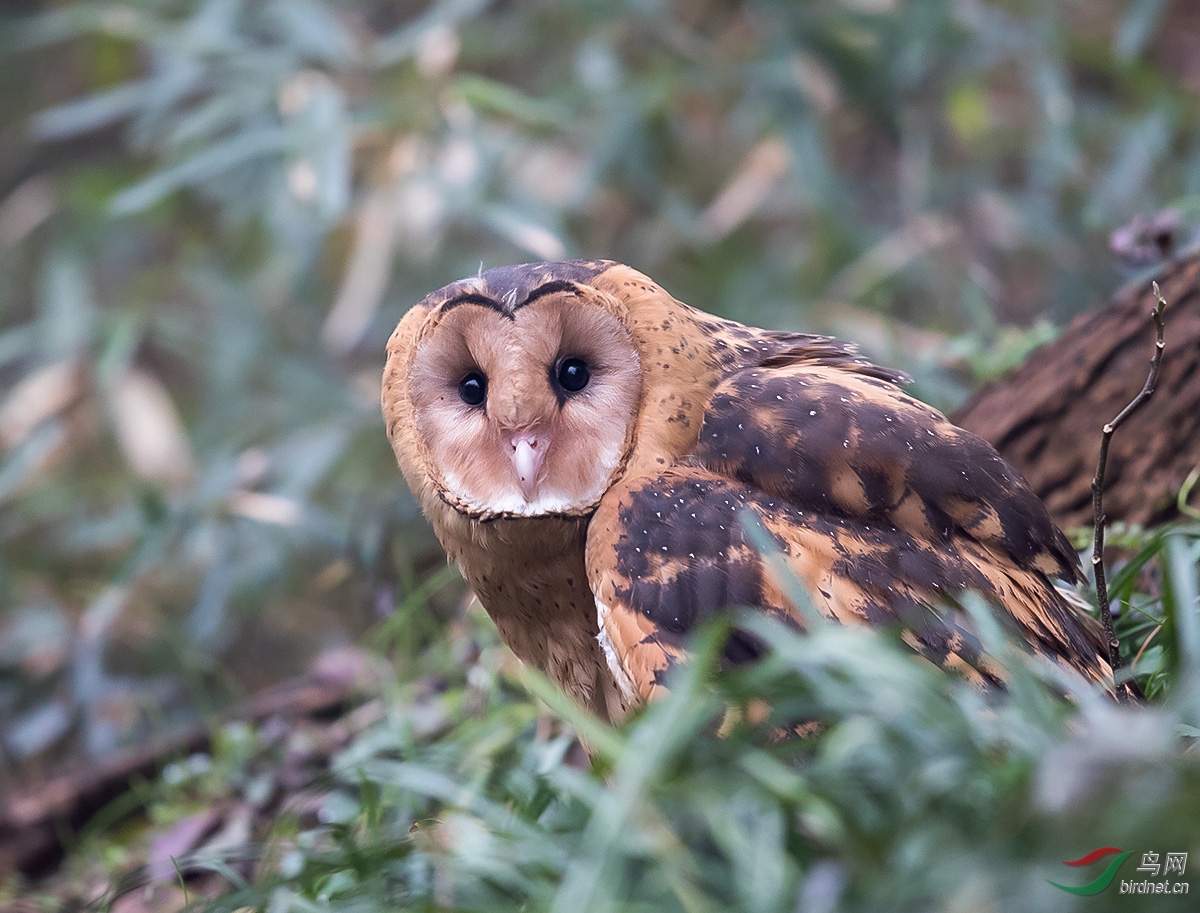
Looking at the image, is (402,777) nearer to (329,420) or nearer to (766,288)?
(329,420)

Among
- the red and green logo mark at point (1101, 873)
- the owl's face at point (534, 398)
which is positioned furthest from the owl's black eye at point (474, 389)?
the red and green logo mark at point (1101, 873)

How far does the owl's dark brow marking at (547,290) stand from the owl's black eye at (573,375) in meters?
0.11

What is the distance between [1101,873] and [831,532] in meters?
0.63

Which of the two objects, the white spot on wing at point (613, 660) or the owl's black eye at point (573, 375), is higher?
the owl's black eye at point (573, 375)

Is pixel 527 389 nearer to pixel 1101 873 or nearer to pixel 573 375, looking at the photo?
pixel 573 375

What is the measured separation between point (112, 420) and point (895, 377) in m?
3.26

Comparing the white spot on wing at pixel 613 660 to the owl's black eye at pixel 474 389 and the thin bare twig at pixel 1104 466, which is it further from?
the thin bare twig at pixel 1104 466

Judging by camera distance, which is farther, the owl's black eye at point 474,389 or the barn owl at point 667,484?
the owl's black eye at point 474,389

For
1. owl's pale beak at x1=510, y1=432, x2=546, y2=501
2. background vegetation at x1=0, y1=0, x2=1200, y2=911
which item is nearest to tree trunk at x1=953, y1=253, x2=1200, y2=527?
background vegetation at x1=0, y1=0, x2=1200, y2=911

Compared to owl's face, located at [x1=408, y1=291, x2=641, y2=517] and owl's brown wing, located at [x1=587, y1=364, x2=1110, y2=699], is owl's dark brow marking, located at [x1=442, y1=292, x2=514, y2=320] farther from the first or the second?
owl's brown wing, located at [x1=587, y1=364, x2=1110, y2=699]

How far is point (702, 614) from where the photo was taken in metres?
1.39

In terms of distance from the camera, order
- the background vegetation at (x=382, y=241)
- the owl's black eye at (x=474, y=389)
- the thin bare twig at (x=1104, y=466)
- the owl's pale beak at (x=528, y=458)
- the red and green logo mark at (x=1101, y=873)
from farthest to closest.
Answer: the background vegetation at (x=382, y=241)
the owl's black eye at (x=474, y=389)
the owl's pale beak at (x=528, y=458)
the thin bare twig at (x=1104, y=466)
the red and green logo mark at (x=1101, y=873)

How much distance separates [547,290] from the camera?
1598mm

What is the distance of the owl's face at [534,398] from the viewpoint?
1.59 m
